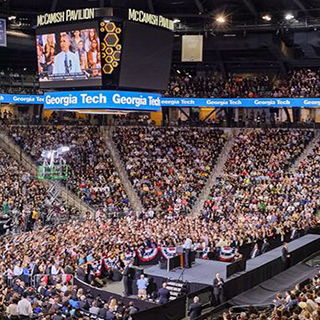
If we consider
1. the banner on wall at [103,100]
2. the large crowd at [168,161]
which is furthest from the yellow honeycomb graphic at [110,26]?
the large crowd at [168,161]

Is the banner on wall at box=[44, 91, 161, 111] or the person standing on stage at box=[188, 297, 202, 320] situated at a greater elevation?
the banner on wall at box=[44, 91, 161, 111]

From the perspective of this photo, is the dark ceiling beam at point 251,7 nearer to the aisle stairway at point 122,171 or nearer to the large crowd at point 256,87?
the large crowd at point 256,87

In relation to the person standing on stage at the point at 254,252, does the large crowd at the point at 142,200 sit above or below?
above

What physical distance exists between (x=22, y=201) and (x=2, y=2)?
42.4 ft

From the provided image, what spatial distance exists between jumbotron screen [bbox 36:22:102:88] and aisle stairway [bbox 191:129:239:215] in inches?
664

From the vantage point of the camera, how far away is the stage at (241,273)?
22359 mm

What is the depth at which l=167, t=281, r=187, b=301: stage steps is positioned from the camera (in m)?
21.7

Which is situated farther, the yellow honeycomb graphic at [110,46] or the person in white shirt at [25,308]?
the yellow honeycomb graphic at [110,46]

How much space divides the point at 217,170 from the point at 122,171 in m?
6.73

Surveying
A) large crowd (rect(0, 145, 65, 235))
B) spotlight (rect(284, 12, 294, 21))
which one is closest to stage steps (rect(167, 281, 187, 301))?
large crowd (rect(0, 145, 65, 235))

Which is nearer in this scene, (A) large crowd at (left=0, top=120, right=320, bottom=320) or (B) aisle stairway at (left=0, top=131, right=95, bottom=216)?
A: (A) large crowd at (left=0, top=120, right=320, bottom=320)

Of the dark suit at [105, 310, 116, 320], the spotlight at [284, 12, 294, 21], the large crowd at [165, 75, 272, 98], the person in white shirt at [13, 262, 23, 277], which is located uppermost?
the spotlight at [284, 12, 294, 21]

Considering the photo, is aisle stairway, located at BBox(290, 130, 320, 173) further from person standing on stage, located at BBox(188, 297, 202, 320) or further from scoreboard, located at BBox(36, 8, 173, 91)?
person standing on stage, located at BBox(188, 297, 202, 320)

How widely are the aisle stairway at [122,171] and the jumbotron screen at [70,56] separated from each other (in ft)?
50.2
